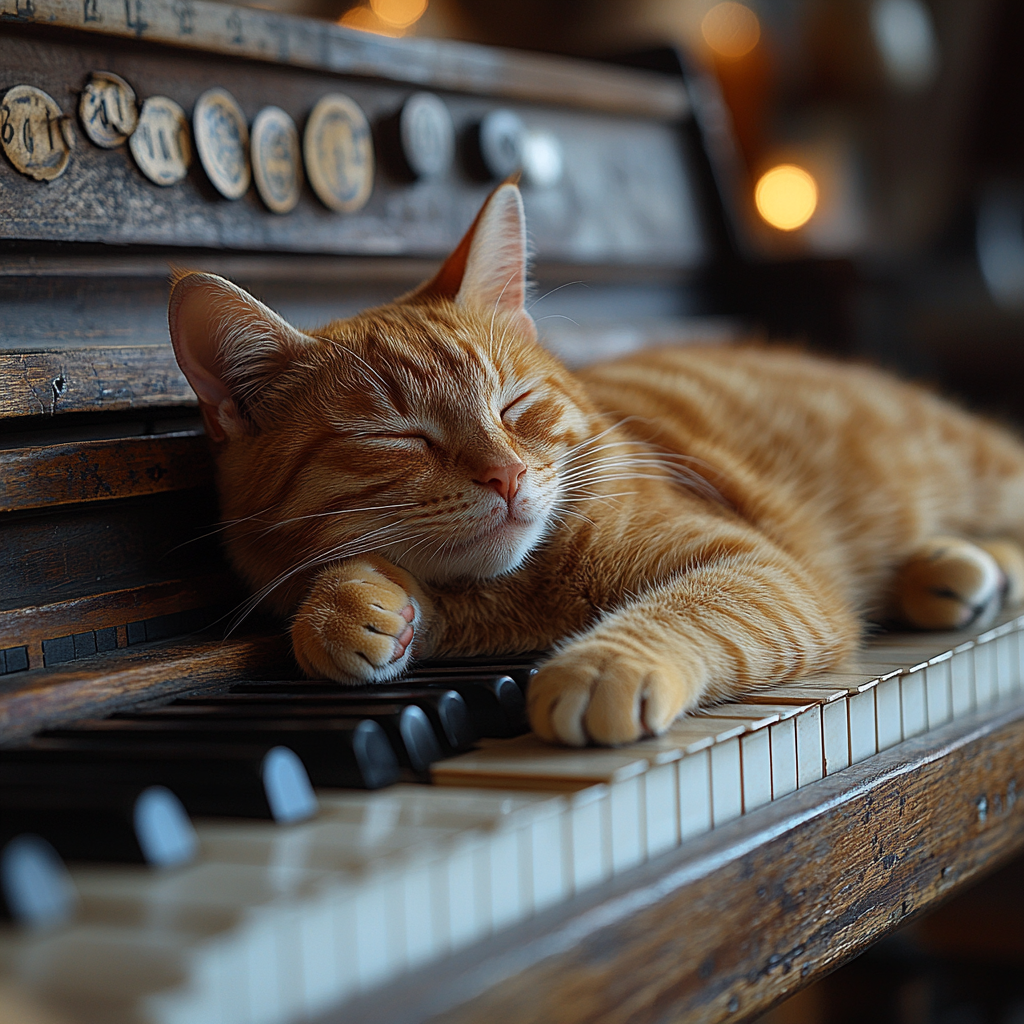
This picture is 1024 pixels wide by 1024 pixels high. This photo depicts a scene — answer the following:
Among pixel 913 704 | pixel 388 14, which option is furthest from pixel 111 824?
pixel 388 14

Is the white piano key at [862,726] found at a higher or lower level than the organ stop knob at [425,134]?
lower

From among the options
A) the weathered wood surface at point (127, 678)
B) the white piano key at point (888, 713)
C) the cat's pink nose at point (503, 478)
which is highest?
the cat's pink nose at point (503, 478)

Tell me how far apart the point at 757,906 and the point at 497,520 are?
50cm

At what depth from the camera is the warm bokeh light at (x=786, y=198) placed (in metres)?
3.38

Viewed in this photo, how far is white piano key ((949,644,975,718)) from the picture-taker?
51.5 inches

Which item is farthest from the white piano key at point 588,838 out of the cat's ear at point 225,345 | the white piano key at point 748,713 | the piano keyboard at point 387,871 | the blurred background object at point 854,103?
the blurred background object at point 854,103

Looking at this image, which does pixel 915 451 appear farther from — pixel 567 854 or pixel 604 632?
pixel 567 854

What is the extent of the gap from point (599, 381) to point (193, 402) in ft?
2.14

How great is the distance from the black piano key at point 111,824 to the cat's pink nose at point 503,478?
1.85 feet

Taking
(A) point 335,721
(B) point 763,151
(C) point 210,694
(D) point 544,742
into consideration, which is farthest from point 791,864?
(B) point 763,151

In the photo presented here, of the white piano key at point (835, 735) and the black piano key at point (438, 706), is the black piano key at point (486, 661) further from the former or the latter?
the white piano key at point (835, 735)

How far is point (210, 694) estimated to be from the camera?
3.68 feet

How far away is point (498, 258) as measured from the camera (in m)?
1.49

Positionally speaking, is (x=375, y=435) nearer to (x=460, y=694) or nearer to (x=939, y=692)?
(x=460, y=694)
